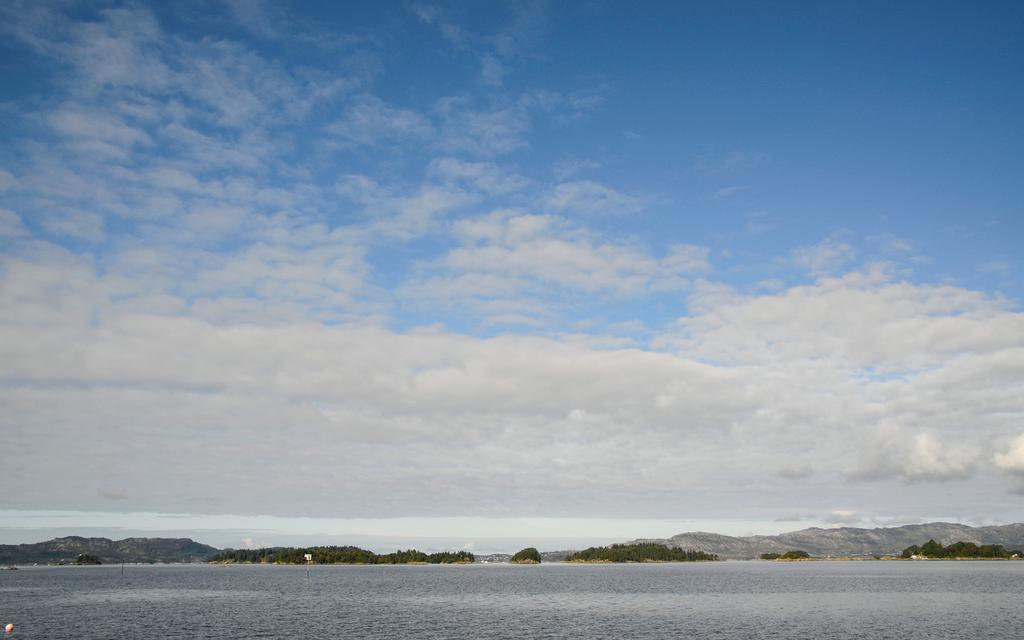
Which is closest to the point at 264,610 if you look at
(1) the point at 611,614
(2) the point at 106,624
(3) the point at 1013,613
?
(2) the point at 106,624

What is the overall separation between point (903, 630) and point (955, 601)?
159ft

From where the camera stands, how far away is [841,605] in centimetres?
11538

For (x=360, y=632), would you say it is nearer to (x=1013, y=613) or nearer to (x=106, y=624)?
(x=106, y=624)

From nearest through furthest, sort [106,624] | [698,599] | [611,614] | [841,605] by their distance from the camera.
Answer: [106,624] < [611,614] < [841,605] < [698,599]

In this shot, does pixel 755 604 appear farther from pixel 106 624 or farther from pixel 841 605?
pixel 106 624

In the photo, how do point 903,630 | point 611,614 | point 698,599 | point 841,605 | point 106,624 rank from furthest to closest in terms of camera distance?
point 698,599 < point 841,605 < point 611,614 < point 106,624 < point 903,630

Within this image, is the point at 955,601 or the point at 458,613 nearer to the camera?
the point at 458,613

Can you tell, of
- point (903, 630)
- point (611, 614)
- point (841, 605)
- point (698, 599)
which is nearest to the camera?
point (903, 630)

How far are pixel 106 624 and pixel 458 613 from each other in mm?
45617

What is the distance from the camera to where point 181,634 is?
8412cm

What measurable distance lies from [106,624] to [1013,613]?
380ft

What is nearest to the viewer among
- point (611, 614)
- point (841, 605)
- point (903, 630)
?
point (903, 630)

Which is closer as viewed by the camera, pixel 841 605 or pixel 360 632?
pixel 360 632

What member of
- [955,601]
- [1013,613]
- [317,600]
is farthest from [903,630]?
[317,600]
